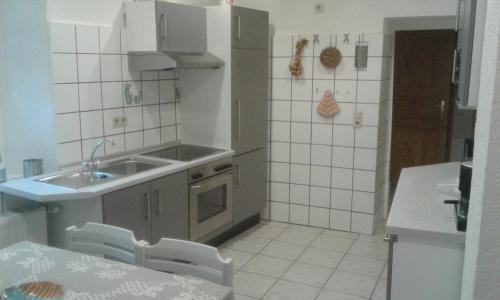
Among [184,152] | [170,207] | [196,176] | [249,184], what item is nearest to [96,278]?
[170,207]

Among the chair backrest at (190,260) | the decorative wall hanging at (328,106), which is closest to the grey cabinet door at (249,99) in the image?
the decorative wall hanging at (328,106)

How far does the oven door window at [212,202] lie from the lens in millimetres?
3446

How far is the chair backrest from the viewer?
1678 millimetres

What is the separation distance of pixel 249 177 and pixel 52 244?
1.70 meters

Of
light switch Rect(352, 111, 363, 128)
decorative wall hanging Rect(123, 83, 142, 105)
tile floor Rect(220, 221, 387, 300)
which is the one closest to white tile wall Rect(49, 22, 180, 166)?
decorative wall hanging Rect(123, 83, 142, 105)

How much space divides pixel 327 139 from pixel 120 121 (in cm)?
177

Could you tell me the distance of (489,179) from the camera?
1186 millimetres

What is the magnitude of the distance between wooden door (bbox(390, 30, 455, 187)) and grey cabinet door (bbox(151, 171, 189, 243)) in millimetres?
3185

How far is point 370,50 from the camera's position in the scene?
3.81 meters

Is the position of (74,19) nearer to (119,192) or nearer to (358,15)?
(119,192)

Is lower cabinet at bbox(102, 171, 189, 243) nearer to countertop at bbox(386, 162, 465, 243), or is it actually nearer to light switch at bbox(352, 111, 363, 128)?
countertop at bbox(386, 162, 465, 243)

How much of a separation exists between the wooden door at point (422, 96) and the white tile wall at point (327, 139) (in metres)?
1.43

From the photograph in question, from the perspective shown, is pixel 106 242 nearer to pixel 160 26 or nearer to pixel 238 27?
pixel 160 26

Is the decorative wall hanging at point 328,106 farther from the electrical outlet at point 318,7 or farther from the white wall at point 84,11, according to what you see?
the white wall at point 84,11
